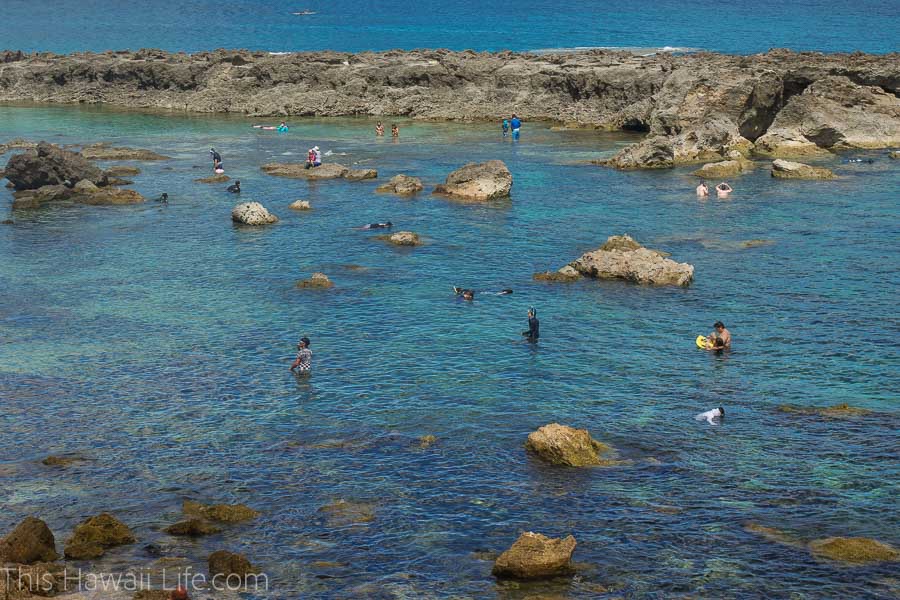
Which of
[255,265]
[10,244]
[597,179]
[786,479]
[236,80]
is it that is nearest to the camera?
[786,479]

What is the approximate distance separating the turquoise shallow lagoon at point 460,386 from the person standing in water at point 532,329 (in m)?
0.51

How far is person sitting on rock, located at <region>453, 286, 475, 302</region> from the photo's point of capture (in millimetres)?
47594

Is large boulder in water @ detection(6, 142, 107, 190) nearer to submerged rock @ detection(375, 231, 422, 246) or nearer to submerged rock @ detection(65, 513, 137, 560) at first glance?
submerged rock @ detection(375, 231, 422, 246)

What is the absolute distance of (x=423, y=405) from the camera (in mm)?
35344

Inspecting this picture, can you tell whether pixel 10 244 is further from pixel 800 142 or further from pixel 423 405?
pixel 800 142

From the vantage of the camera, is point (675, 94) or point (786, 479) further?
point (675, 94)

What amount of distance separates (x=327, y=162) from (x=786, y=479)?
6492 centimetres

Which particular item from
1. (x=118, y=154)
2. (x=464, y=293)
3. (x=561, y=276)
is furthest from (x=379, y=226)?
(x=118, y=154)

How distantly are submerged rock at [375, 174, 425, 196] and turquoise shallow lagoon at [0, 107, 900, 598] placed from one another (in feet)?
13.2

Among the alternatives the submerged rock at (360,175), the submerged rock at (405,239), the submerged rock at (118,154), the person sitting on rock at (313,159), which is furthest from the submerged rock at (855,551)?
the submerged rock at (118,154)

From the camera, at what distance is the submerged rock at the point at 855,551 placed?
948 inches

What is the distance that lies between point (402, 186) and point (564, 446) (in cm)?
4619

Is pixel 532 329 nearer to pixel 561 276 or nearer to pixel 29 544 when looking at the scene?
pixel 561 276

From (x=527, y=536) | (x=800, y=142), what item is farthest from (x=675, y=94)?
(x=527, y=536)
